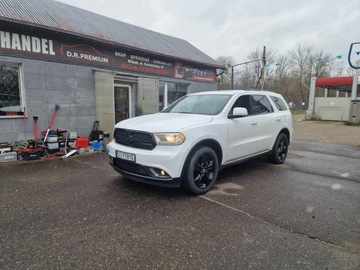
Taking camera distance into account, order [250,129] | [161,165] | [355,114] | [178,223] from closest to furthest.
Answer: [178,223] → [161,165] → [250,129] → [355,114]

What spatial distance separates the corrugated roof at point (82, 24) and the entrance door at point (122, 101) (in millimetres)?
1711

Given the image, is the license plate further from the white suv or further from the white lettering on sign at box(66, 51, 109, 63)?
the white lettering on sign at box(66, 51, 109, 63)

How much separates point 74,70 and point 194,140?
6078mm

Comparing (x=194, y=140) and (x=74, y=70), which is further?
(x=74, y=70)

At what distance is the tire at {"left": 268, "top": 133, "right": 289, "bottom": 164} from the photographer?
19.7ft

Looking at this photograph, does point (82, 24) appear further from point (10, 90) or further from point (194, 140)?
point (194, 140)

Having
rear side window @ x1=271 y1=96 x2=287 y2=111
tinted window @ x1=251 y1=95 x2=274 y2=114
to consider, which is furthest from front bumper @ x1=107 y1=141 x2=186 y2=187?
rear side window @ x1=271 y1=96 x2=287 y2=111

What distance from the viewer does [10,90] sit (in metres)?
6.93

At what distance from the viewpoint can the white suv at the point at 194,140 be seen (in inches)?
143

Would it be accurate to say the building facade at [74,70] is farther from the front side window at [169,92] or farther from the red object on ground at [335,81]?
the red object on ground at [335,81]

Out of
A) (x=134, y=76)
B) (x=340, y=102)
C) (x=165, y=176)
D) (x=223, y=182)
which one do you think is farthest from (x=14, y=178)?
(x=340, y=102)

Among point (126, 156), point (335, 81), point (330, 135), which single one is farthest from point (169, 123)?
point (335, 81)

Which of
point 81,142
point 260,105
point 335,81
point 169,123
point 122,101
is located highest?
point 335,81

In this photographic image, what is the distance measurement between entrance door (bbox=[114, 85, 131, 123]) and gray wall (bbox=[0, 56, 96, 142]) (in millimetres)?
1262
